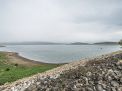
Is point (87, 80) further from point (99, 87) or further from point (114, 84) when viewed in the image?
point (114, 84)

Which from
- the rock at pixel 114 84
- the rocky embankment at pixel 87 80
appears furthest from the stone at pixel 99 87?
the rock at pixel 114 84

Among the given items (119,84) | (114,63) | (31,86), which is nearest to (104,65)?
(114,63)

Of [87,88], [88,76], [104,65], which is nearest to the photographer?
[87,88]

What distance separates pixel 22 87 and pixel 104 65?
620cm

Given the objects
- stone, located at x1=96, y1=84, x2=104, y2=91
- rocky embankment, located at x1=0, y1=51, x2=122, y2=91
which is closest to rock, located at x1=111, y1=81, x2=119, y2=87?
rocky embankment, located at x1=0, y1=51, x2=122, y2=91

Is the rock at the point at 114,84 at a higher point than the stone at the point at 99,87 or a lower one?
higher

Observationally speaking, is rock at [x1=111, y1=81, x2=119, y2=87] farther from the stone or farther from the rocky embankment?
the stone

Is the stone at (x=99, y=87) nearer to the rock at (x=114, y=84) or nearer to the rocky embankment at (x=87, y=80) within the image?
the rocky embankment at (x=87, y=80)

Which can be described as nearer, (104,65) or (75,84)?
(75,84)

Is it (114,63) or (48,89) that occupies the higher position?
(114,63)

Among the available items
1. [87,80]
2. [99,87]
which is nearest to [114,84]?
[99,87]

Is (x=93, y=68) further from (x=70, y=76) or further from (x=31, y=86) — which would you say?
(x=31, y=86)

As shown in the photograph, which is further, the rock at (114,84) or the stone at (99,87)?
the rock at (114,84)

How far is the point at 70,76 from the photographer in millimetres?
17344
